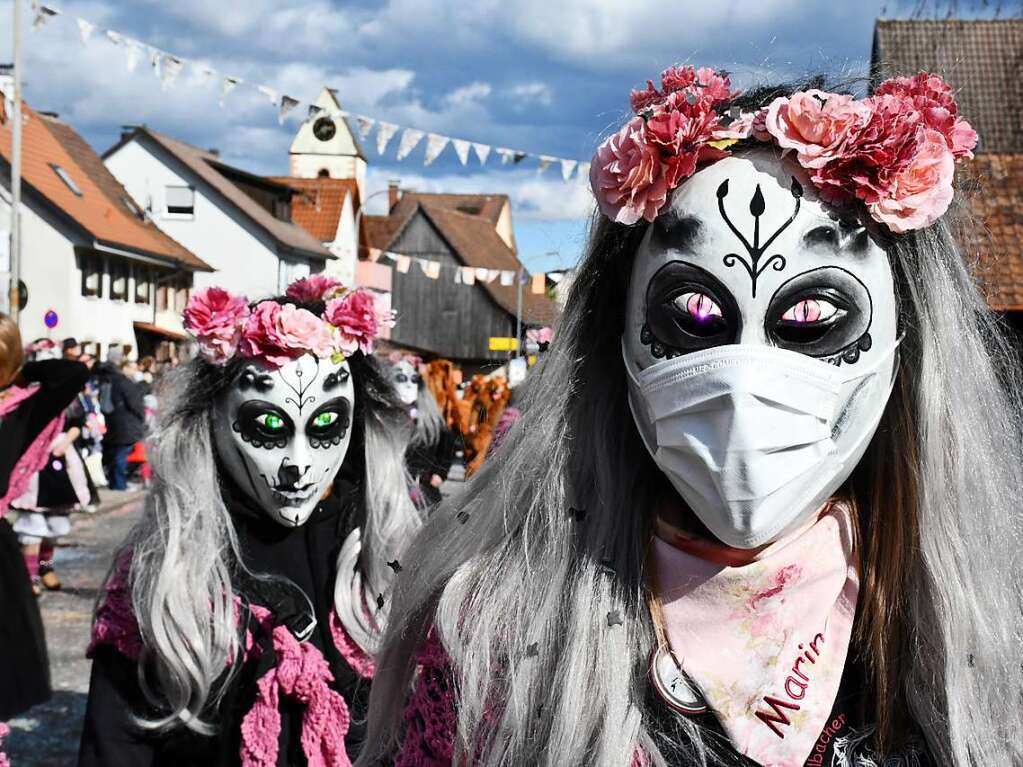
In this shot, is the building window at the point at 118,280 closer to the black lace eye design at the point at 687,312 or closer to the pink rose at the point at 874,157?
the black lace eye design at the point at 687,312

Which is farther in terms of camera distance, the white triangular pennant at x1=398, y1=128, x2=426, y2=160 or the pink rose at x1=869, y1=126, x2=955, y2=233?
the white triangular pennant at x1=398, y1=128, x2=426, y2=160

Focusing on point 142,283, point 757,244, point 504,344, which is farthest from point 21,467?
point 142,283

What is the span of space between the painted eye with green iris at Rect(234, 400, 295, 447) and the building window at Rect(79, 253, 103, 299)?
25.1 m

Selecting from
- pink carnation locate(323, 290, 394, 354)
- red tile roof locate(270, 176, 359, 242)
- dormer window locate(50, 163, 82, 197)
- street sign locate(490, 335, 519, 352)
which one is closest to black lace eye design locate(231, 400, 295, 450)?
pink carnation locate(323, 290, 394, 354)

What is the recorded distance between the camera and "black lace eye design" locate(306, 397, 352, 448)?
11.9 ft

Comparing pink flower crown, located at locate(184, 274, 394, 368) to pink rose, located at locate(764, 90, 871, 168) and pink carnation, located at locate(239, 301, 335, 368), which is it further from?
pink rose, located at locate(764, 90, 871, 168)

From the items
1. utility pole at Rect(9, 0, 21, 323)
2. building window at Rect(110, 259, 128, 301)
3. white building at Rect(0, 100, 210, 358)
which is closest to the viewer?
utility pole at Rect(9, 0, 21, 323)

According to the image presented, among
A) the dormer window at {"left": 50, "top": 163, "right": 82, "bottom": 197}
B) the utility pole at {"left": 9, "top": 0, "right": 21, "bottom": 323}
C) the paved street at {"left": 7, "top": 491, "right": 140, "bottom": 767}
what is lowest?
Result: the paved street at {"left": 7, "top": 491, "right": 140, "bottom": 767}

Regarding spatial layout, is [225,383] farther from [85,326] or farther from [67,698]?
[85,326]

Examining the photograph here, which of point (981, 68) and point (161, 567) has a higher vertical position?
point (981, 68)

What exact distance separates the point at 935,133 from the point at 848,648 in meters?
0.78

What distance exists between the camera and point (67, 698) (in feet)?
21.9

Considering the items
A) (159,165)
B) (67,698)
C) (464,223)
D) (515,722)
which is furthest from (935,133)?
(464,223)

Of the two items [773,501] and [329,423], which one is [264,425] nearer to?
[329,423]
